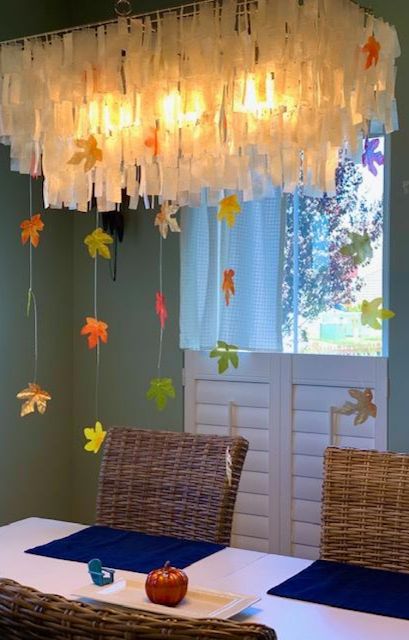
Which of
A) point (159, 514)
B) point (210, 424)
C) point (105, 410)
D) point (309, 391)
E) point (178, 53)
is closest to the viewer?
point (178, 53)

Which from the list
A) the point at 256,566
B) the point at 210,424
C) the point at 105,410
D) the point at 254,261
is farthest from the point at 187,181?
the point at 105,410

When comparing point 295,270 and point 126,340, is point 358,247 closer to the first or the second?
point 295,270

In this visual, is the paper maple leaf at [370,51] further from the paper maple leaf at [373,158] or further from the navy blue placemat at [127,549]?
the paper maple leaf at [373,158]

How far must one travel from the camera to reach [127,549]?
8.38ft

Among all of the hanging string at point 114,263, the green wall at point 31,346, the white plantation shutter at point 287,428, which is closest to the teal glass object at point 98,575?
the white plantation shutter at point 287,428

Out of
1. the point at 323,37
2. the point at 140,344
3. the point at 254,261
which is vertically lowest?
the point at 140,344

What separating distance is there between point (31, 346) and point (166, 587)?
Result: 8.08ft

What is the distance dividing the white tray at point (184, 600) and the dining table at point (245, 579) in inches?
1.2

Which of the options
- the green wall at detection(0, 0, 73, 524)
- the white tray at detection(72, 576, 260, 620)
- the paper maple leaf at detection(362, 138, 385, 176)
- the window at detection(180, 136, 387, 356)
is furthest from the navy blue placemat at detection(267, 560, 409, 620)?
the green wall at detection(0, 0, 73, 524)

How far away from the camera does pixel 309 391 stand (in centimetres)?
393

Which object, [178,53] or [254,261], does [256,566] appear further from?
[254,261]

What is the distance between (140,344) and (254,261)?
72cm

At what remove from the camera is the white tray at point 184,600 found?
77.2 inches

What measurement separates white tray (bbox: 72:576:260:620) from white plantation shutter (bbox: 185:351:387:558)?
6.02 feet
